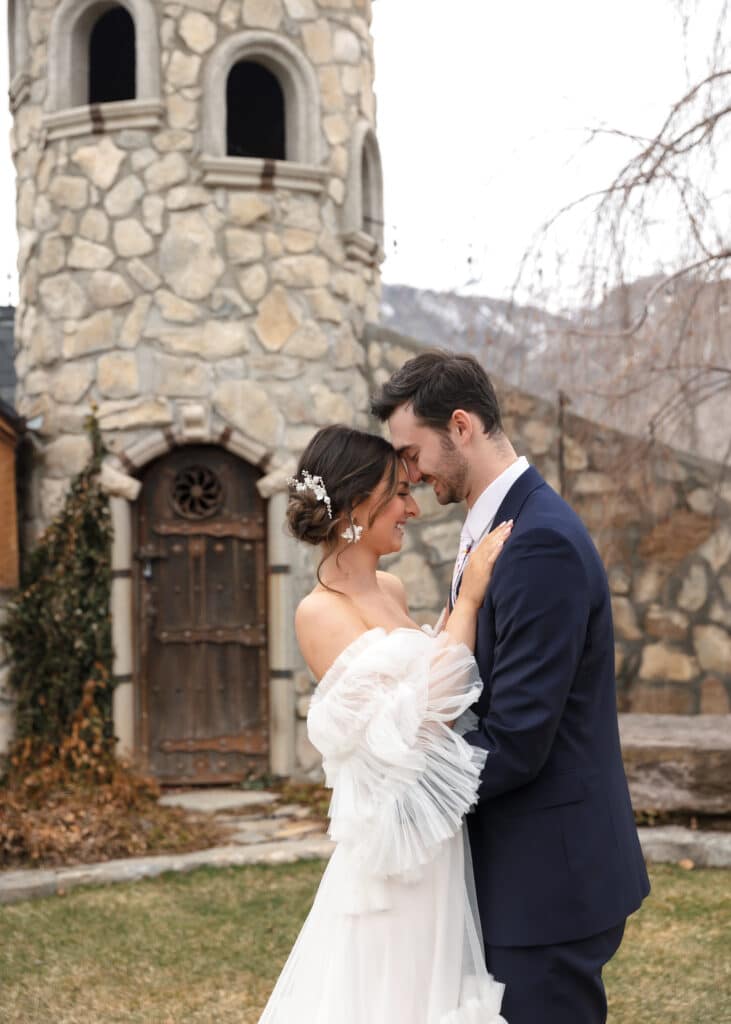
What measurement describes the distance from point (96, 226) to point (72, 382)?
106 cm

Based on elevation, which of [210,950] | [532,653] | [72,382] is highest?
[72,382]

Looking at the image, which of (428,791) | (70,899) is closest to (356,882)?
(428,791)

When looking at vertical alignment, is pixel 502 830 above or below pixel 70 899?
above

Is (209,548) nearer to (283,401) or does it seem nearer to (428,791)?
(283,401)

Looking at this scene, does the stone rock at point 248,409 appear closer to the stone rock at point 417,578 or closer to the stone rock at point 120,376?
the stone rock at point 120,376

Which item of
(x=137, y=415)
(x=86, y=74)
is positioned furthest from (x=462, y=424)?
(x=86, y=74)

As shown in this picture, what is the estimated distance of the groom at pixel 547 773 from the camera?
2389 millimetres

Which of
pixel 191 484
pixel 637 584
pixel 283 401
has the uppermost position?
pixel 283 401

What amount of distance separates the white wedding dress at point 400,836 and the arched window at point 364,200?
258 inches

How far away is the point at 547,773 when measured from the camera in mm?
2475

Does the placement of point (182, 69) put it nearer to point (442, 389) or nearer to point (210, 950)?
point (210, 950)

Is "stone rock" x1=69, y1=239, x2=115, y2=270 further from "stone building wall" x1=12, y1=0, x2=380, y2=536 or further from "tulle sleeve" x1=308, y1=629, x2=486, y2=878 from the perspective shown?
"tulle sleeve" x1=308, y1=629, x2=486, y2=878

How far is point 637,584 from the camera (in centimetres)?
898

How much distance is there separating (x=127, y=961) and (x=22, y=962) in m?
0.44
